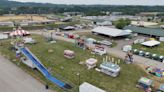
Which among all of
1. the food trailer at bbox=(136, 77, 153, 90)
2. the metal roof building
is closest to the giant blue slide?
the food trailer at bbox=(136, 77, 153, 90)

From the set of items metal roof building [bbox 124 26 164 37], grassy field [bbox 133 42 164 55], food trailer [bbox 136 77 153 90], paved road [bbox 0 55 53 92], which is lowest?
paved road [bbox 0 55 53 92]

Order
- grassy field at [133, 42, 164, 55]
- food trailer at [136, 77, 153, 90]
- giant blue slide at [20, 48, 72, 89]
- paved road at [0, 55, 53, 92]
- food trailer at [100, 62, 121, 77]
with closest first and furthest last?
1. paved road at [0, 55, 53, 92]
2. food trailer at [136, 77, 153, 90]
3. giant blue slide at [20, 48, 72, 89]
4. food trailer at [100, 62, 121, 77]
5. grassy field at [133, 42, 164, 55]

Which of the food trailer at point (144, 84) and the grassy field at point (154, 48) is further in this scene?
the grassy field at point (154, 48)

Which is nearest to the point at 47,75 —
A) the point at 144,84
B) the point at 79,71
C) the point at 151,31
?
the point at 79,71

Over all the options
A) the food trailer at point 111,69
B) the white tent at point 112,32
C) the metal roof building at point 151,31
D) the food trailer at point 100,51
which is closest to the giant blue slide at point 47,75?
the food trailer at point 111,69

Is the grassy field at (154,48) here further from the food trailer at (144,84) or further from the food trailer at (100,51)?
the food trailer at (144,84)

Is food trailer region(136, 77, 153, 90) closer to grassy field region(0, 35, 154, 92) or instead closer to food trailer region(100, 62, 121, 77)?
grassy field region(0, 35, 154, 92)

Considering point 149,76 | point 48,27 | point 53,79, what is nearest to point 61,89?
point 53,79

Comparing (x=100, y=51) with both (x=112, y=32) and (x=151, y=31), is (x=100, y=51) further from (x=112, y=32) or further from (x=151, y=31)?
(x=151, y=31)
